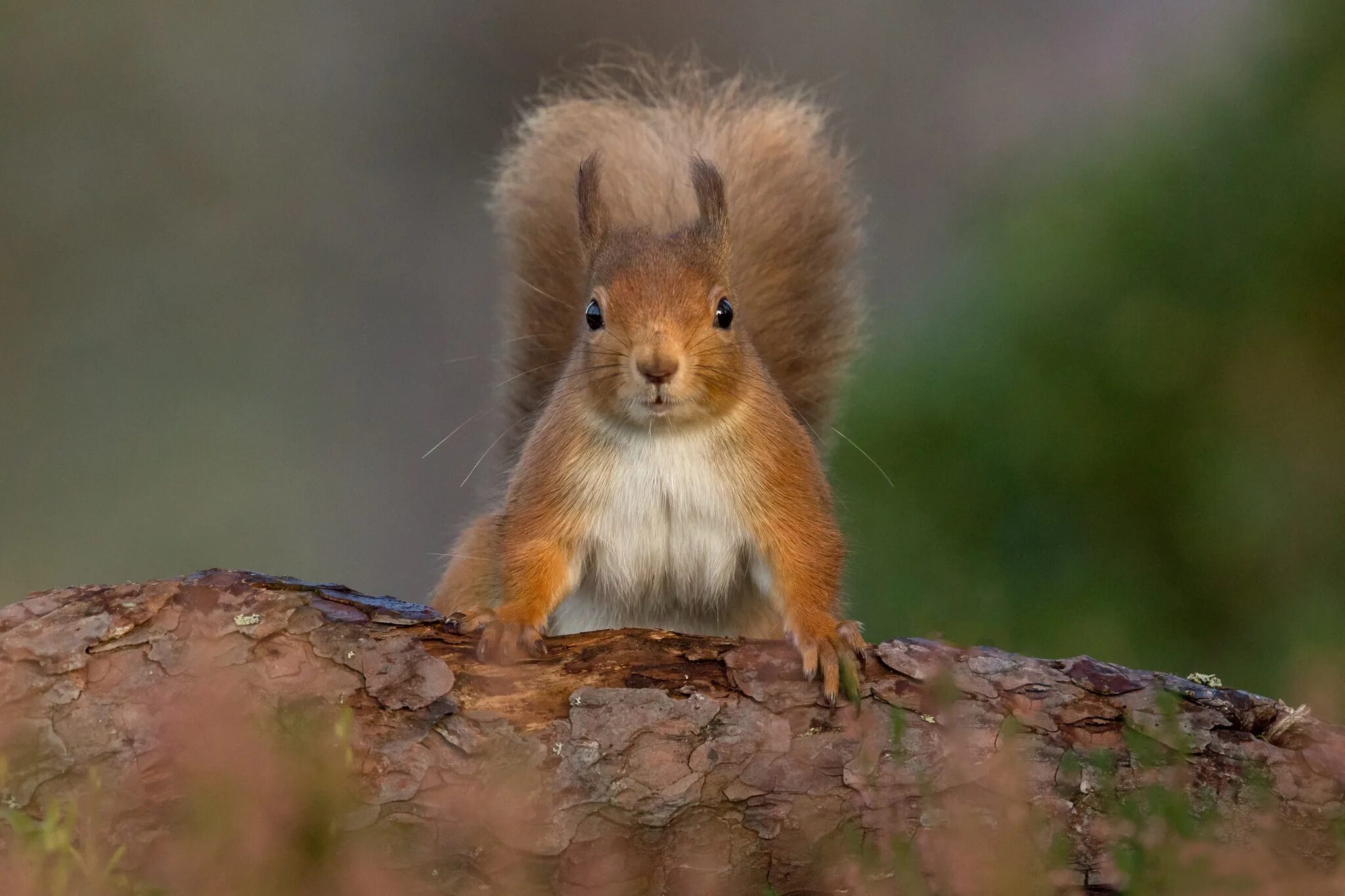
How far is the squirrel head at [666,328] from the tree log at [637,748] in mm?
372

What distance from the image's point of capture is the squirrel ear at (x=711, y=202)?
2062 mm

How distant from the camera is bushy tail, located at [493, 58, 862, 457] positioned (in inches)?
102

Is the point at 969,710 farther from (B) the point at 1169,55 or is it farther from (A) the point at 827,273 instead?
(B) the point at 1169,55

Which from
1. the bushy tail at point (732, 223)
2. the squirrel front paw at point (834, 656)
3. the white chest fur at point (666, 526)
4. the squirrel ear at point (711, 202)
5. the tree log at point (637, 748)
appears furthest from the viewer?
the bushy tail at point (732, 223)

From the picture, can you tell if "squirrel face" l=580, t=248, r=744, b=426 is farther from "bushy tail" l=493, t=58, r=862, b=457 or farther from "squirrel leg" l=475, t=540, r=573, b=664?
"bushy tail" l=493, t=58, r=862, b=457

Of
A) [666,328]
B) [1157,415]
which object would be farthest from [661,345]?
[1157,415]

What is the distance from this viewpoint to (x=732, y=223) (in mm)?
2633

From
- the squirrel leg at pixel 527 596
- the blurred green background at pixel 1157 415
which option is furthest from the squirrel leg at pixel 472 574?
the blurred green background at pixel 1157 415

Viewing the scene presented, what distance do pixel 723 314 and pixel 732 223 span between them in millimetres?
722

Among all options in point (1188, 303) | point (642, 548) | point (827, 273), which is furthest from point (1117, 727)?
point (1188, 303)

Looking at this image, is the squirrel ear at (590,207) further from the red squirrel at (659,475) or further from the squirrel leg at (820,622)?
the squirrel leg at (820,622)

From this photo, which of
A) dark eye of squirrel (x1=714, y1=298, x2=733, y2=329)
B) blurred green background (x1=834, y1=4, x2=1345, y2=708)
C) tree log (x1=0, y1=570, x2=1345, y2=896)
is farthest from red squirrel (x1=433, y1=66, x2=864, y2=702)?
blurred green background (x1=834, y1=4, x2=1345, y2=708)

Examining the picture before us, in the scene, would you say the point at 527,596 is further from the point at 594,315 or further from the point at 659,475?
the point at 594,315

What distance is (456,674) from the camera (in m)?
1.61
